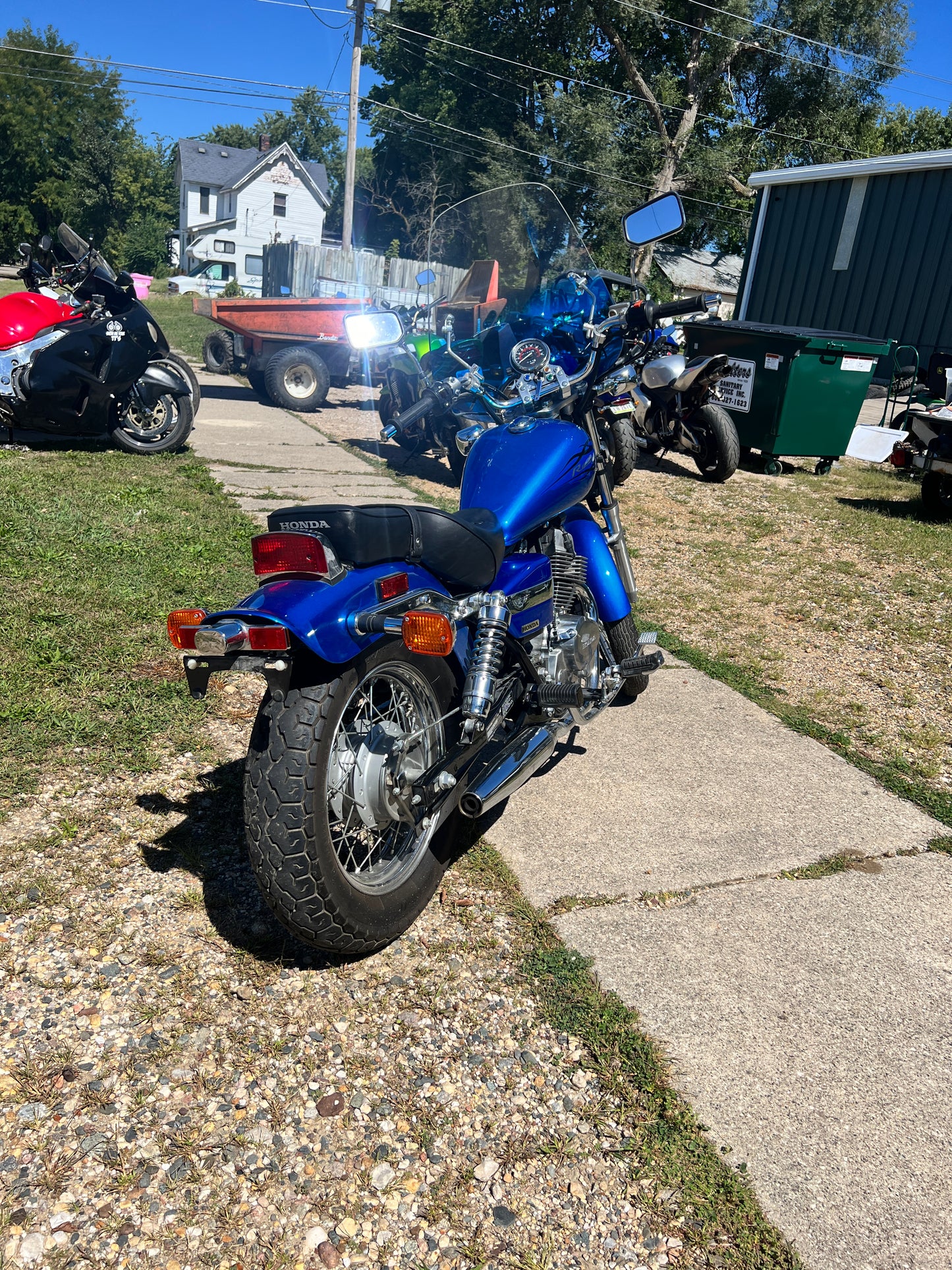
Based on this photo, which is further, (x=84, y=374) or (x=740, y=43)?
(x=740, y=43)

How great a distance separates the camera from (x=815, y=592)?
6.04m

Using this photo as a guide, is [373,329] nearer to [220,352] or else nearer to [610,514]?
[610,514]

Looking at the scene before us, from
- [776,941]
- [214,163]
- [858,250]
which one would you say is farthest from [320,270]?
[214,163]

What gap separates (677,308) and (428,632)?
101 inches

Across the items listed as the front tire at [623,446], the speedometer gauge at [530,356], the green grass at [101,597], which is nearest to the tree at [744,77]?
the front tire at [623,446]

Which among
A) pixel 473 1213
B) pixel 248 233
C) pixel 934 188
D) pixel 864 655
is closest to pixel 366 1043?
pixel 473 1213

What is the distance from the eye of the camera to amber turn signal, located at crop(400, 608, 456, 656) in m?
2.22

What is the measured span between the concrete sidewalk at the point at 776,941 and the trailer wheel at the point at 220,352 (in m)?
11.5

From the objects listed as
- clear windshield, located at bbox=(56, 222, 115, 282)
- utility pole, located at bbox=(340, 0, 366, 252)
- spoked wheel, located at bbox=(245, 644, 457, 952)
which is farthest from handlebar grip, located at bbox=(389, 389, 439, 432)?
utility pole, located at bbox=(340, 0, 366, 252)

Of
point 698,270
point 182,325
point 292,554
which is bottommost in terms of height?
point 182,325

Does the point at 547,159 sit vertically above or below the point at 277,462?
above

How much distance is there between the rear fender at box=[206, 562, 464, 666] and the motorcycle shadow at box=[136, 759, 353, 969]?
841 millimetres

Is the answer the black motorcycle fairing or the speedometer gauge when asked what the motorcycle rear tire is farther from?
the black motorcycle fairing

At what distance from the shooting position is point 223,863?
9.46ft
